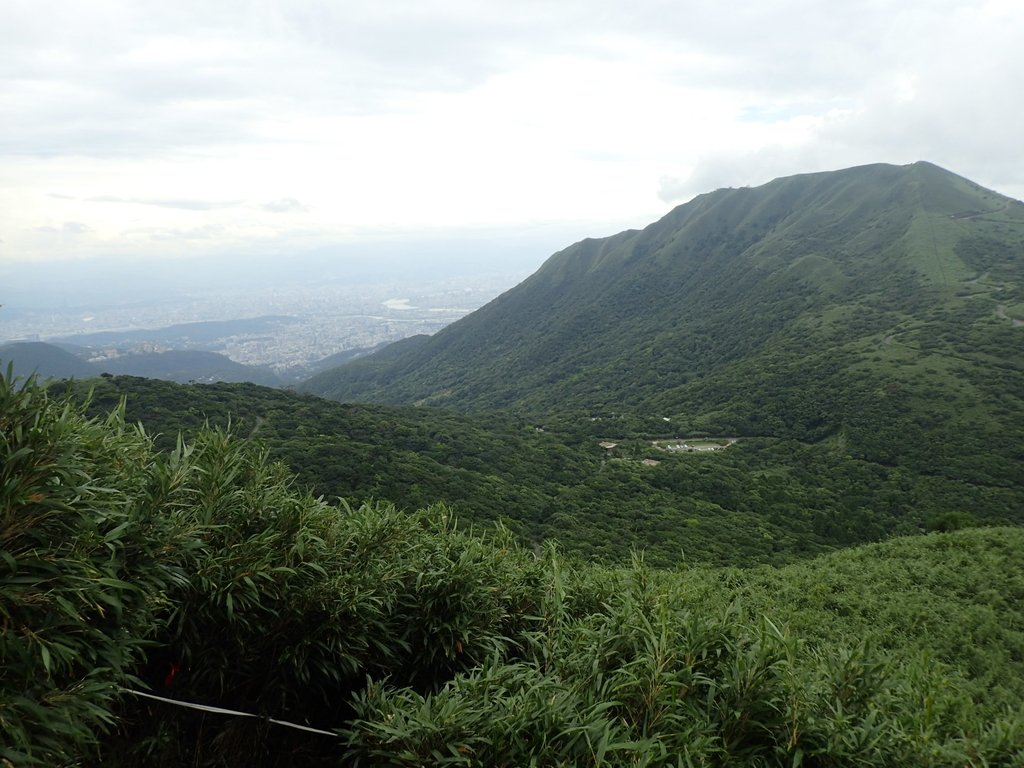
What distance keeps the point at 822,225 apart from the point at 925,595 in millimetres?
157623

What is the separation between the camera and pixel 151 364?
167 meters

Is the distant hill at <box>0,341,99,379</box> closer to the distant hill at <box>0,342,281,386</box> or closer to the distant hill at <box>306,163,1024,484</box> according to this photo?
the distant hill at <box>0,342,281,386</box>

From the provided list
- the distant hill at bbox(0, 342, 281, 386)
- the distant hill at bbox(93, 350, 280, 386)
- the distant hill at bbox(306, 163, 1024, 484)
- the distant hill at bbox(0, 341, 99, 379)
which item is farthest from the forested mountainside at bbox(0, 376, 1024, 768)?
the distant hill at bbox(93, 350, 280, 386)

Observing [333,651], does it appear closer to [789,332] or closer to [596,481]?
[596,481]

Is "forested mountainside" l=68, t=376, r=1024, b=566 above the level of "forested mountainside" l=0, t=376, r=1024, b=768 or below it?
below

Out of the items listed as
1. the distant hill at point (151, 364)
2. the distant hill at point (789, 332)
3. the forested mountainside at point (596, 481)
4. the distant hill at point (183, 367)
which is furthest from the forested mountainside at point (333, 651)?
the distant hill at point (183, 367)

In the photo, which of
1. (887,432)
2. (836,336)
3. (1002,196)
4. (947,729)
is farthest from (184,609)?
(1002,196)

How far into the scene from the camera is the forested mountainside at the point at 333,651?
12.1 feet

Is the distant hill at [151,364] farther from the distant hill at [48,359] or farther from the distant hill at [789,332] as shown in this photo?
the distant hill at [789,332]

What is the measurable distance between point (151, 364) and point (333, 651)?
197m

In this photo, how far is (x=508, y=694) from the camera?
4.98 m

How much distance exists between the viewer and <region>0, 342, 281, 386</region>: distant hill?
13270cm

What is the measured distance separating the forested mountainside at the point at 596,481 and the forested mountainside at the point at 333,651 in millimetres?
20162

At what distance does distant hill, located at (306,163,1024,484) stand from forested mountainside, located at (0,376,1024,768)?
5351 cm
